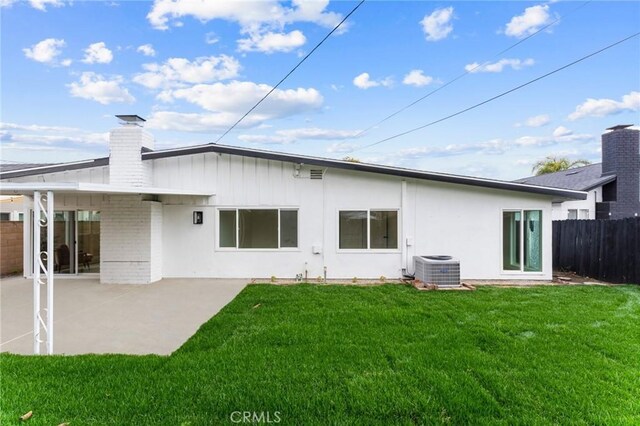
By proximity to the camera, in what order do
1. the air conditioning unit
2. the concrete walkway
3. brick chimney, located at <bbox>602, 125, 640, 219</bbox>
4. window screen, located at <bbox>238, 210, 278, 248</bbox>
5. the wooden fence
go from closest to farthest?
the concrete walkway, the air conditioning unit, window screen, located at <bbox>238, 210, 278, 248</bbox>, the wooden fence, brick chimney, located at <bbox>602, 125, 640, 219</bbox>

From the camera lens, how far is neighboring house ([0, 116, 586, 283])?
9594 millimetres

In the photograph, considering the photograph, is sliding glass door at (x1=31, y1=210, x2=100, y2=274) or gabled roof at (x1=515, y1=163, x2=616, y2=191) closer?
sliding glass door at (x1=31, y1=210, x2=100, y2=274)

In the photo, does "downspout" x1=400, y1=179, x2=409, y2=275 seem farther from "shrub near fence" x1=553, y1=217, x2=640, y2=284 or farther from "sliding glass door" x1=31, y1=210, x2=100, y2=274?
"sliding glass door" x1=31, y1=210, x2=100, y2=274

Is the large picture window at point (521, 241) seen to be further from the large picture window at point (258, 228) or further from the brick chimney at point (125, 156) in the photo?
the brick chimney at point (125, 156)

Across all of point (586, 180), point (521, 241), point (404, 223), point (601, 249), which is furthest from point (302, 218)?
point (586, 180)

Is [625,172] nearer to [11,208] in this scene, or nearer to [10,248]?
[10,248]

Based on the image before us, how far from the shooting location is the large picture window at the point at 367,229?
32.3ft

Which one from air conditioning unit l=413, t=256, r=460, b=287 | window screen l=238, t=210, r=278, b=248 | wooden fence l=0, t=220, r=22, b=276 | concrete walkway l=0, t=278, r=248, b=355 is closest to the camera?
concrete walkway l=0, t=278, r=248, b=355

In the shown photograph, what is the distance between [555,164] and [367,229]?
2553 centimetres

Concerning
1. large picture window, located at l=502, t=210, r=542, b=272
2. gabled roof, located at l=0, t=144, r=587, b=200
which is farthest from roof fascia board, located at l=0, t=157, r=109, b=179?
large picture window, located at l=502, t=210, r=542, b=272

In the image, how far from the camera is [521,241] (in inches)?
379

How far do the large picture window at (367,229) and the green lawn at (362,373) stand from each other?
12.1ft

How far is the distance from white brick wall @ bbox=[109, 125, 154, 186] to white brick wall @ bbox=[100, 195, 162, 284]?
18.3 inches

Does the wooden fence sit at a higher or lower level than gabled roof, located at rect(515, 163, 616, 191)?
lower
